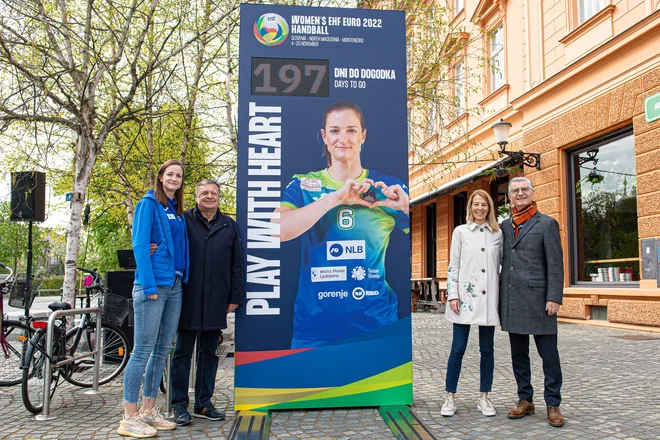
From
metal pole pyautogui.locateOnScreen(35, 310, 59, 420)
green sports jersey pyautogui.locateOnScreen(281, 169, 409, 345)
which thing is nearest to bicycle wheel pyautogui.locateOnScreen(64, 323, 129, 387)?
metal pole pyautogui.locateOnScreen(35, 310, 59, 420)

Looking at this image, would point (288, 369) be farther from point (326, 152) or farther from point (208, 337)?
point (326, 152)

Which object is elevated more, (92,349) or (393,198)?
(393,198)

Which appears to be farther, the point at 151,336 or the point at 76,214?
the point at 76,214

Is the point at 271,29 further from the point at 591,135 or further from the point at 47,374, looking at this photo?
the point at 591,135

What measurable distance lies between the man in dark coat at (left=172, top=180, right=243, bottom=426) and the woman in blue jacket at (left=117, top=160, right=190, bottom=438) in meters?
0.10

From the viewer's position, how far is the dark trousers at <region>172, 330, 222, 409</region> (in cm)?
447

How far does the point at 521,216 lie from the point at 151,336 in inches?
122

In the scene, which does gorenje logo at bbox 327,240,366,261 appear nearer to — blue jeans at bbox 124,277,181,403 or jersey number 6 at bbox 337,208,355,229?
jersey number 6 at bbox 337,208,355,229

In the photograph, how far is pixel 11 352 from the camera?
233 inches

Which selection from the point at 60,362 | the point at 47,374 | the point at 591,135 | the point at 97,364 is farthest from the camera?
the point at 591,135

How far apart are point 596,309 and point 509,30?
7833 mm

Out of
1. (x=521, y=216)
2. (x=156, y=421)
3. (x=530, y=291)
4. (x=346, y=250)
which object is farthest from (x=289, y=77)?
(x=156, y=421)

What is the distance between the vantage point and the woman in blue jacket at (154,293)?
412cm

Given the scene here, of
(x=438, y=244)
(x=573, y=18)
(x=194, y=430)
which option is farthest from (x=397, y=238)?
(x=438, y=244)
